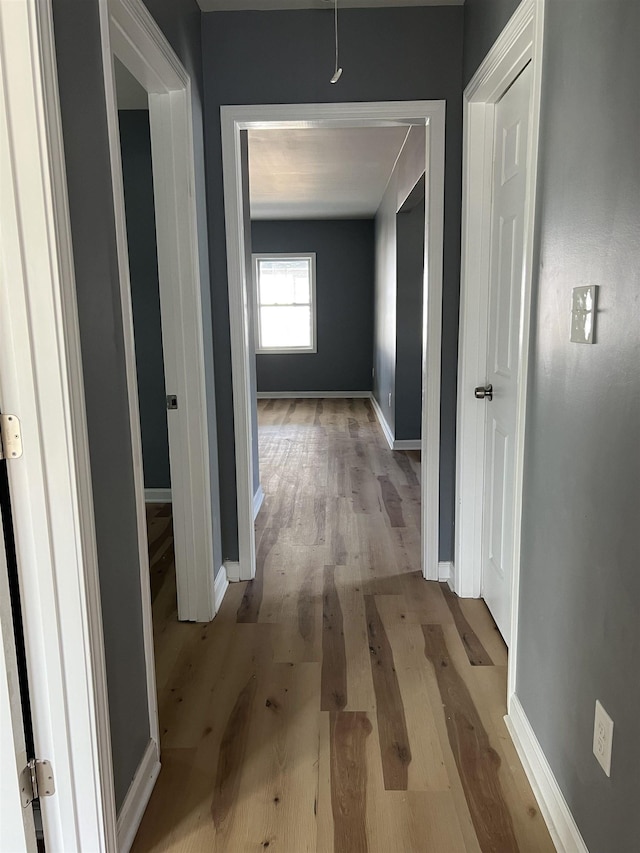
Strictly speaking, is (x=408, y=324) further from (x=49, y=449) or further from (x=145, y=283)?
(x=49, y=449)

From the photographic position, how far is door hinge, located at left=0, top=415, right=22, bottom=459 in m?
1.18

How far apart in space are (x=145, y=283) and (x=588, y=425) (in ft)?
10.9

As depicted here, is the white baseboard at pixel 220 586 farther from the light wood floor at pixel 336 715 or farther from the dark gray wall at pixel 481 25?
the dark gray wall at pixel 481 25

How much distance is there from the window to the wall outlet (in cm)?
805

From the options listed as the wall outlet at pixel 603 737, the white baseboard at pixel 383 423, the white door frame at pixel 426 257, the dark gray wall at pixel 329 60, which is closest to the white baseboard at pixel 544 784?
the wall outlet at pixel 603 737

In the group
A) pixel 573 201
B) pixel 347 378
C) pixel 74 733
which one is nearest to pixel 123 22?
pixel 573 201

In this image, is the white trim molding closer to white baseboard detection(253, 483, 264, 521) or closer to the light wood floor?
white baseboard detection(253, 483, 264, 521)

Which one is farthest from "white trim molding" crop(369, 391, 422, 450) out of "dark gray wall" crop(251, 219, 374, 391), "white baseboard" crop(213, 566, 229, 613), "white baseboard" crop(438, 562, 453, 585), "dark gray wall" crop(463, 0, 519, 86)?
"dark gray wall" crop(463, 0, 519, 86)

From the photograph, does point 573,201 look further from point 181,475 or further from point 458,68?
point 181,475

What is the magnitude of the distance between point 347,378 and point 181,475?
268 inches

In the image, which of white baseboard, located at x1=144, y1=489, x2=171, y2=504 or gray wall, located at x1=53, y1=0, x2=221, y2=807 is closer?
gray wall, located at x1=53, y1=0, x2=221, y2=807

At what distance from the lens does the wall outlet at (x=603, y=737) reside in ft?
4.01

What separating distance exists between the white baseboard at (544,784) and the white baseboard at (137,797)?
102 cm

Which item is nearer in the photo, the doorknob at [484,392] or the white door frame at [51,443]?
the white door frame at [51,443]
